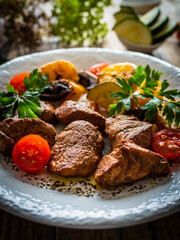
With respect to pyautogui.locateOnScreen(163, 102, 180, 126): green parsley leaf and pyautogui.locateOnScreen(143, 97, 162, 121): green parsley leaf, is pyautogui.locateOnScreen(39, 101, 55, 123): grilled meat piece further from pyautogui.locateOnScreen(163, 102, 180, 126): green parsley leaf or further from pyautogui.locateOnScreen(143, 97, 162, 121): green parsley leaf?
pyautogui.locateOnScreen(163, 102, 180, 126): green parsley leaf

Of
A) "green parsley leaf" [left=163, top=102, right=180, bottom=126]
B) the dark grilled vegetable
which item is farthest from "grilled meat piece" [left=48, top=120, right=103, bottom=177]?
"green parsley leaf" [left=163, top=102, right=180, bottom=126]

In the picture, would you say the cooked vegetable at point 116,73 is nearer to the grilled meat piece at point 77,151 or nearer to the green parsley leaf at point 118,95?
the green parsley leaf at point 118,95

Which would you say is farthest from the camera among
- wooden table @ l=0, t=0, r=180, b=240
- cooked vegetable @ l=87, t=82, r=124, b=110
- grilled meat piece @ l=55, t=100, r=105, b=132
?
cooked vegetable @ l=87, t=82, r=124, b=110

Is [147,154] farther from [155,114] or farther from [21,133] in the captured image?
[21,133]

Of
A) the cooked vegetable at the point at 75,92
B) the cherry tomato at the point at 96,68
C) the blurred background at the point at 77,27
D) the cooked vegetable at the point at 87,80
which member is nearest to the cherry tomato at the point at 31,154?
the cooked vegetable at the point at 75,92

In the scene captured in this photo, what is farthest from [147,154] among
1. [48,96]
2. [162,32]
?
[162,32]

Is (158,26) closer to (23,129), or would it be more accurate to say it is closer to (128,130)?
(128,130)
